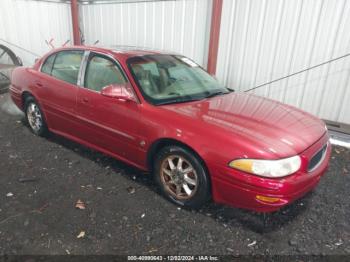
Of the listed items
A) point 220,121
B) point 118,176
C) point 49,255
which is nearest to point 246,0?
point 220,121

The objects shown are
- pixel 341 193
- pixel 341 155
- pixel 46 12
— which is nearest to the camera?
pixel 341 193

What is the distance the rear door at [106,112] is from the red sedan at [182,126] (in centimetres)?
1

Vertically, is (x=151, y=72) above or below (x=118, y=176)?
above

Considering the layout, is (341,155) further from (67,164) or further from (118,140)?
(67,164)

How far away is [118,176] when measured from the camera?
12.0ft

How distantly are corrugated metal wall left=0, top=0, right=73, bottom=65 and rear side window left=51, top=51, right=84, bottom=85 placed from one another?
4592 mm

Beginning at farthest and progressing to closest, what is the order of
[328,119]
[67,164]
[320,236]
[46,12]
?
1. [46,12]
2. [328,119]
3. [67,164]
4. [320,236]

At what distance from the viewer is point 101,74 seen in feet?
11.9

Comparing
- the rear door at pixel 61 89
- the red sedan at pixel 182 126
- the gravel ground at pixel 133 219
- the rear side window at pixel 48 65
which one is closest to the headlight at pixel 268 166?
the red sedan at pixel 182 126

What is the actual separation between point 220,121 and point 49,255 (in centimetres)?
187

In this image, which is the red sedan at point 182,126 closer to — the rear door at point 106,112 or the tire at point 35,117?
the rear door at point 106,112

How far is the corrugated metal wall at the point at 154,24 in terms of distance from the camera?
235 inches

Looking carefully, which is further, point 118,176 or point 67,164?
point 67,164

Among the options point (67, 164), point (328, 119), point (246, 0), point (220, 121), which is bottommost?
point (67, 164)
